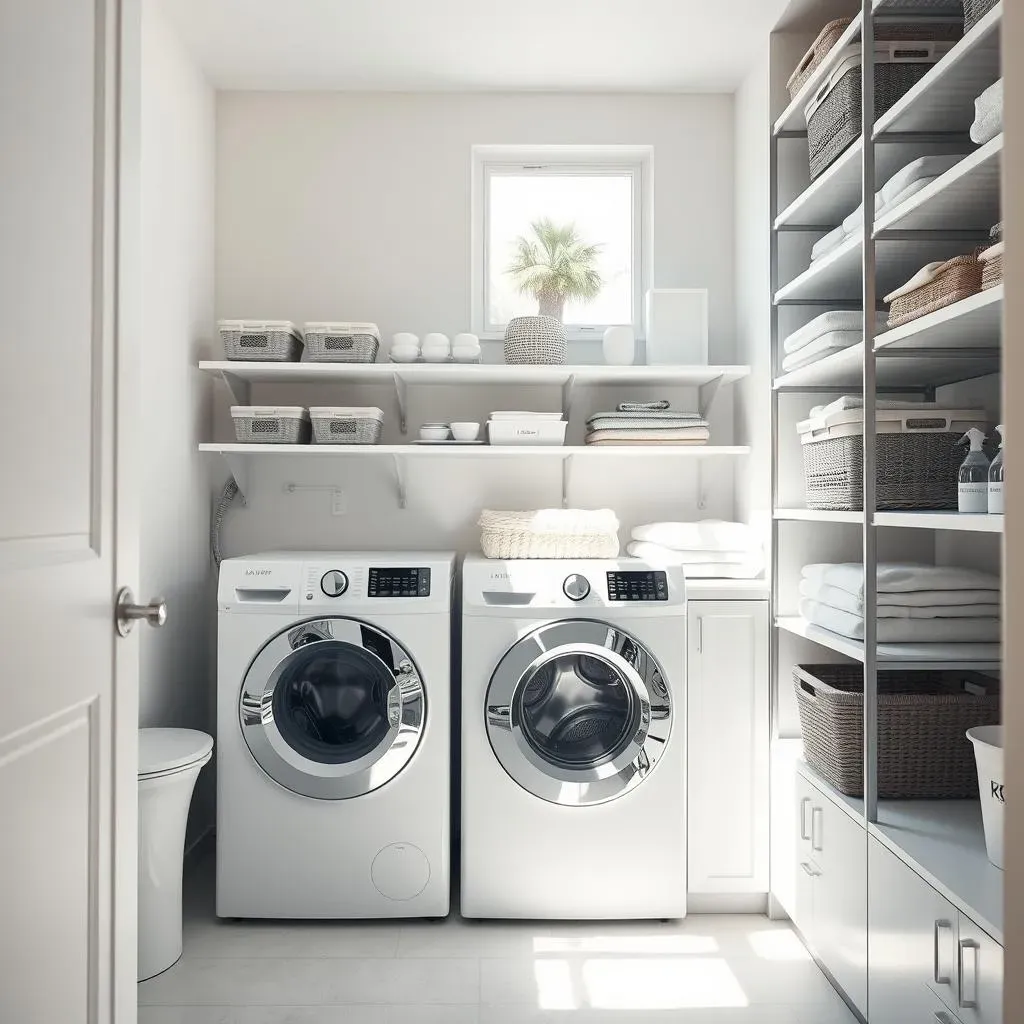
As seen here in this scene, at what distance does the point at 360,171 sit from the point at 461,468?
1.09 meters

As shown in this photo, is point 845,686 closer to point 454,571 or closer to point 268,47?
point 454,571

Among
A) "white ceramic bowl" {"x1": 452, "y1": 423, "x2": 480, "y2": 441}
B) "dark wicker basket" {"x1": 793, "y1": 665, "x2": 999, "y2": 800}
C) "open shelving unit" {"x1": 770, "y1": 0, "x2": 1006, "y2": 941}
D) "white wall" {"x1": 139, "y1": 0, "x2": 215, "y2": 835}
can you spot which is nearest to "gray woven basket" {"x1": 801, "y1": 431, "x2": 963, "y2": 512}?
"open shelving unit" {"x1": 770, "y1": 0, "x2": 1006, "y2": 941}

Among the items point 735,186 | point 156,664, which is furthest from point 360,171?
point 156,664

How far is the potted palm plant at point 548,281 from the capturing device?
276 centimetres

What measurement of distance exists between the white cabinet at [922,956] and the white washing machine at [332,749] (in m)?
1.12

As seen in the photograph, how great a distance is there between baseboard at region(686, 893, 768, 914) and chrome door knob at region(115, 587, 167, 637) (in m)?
1.94

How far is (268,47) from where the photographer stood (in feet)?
9.03

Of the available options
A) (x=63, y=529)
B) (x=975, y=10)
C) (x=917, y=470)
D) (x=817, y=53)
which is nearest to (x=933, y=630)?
(x=917, y=470)

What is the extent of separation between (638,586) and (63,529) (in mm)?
1684

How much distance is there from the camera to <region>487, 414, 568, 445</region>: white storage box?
2.76 metres

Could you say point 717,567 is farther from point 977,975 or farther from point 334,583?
point 977,975

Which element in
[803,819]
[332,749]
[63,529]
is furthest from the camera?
[332,749]

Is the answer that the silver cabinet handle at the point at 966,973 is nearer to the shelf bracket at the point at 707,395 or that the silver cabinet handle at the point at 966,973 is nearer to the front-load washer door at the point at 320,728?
the front-load washer door at the point at 320,728

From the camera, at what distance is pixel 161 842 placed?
7.16 feet
